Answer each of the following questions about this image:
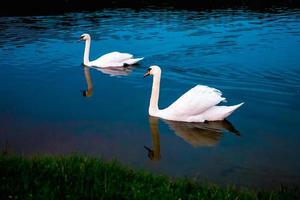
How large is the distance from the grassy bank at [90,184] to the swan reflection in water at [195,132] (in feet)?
6.95

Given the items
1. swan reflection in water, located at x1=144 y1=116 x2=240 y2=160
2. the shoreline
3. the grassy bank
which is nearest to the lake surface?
swan reflection in water, located at x1=144 y1=116 x2=240 y2=160

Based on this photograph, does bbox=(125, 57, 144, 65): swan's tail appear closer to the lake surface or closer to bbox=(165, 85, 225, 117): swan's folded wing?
the lake surface

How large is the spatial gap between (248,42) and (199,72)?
5.67 m

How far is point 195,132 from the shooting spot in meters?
10.8

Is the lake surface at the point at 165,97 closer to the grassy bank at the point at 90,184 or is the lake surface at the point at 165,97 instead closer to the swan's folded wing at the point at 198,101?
the swan's folded wing at the point at 198,101

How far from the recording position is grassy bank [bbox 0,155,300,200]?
636 cm

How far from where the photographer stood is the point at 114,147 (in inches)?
384

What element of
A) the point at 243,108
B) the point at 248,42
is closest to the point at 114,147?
the point at 243,108

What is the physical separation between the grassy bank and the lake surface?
126cm

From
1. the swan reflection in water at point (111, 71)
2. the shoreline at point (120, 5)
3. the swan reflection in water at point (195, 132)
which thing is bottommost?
the swan reflection in water at point (111, 71)

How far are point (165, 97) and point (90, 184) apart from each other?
7074mm

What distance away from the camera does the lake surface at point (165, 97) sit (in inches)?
363

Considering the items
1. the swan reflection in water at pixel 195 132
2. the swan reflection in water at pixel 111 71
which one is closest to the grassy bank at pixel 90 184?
the swan reflection in water at pixel 195 132

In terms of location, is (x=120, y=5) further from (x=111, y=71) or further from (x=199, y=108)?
(x=199, y=108)
